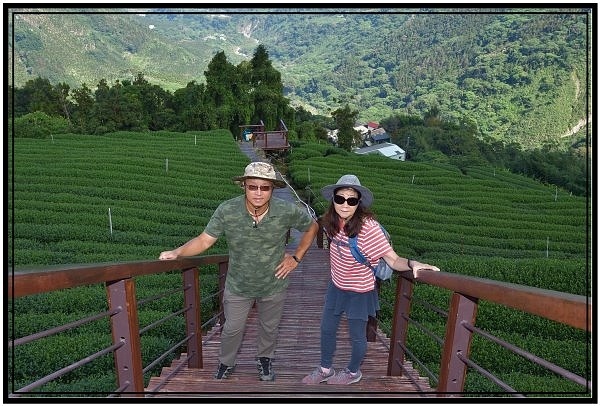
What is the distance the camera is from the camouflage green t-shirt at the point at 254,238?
3.52 metres

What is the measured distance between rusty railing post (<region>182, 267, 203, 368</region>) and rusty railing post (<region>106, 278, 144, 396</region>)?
1334 mm

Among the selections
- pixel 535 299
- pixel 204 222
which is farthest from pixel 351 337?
pixel 204 222

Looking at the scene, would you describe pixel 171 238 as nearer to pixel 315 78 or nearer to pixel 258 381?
pixel 258 381

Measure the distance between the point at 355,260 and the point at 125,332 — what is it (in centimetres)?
146

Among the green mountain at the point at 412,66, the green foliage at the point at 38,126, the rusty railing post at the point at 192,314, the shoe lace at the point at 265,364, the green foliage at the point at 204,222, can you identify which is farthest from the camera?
the green mountain at the point at 412,66

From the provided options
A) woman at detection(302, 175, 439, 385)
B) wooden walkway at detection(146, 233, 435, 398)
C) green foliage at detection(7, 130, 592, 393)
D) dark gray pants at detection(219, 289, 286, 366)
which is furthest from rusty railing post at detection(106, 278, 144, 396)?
woman at detection(302, 175, 439, 385)

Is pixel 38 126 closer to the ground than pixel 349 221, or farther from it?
closer to the ground

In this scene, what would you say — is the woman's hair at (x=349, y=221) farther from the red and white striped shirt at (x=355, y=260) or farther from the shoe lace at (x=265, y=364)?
the shoe lace at (x=265, y=364)

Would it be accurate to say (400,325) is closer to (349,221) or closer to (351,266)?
(351,266)

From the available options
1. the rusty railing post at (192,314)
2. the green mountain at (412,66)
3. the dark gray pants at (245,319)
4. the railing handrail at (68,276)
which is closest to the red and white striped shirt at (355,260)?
the dark gray pants at (245,319)

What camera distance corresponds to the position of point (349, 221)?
3406 millimetres

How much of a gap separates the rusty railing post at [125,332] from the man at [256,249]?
24.1 inches

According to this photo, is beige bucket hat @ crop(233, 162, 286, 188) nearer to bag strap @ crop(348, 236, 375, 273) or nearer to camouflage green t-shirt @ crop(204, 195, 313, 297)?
camouflage green t-shirt @ crop(204, 195, 313, 297)

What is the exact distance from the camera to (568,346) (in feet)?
24.1
